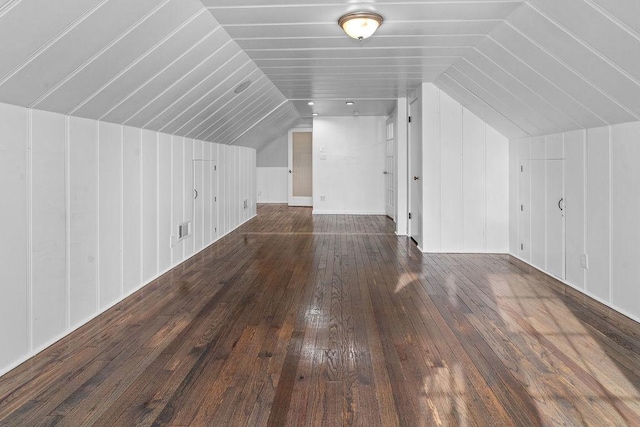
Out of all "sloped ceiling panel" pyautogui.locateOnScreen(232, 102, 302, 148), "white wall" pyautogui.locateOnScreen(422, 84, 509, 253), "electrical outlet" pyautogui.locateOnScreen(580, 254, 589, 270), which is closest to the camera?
"electrical outlet" pyautogui.locateOnScreen(580, 254, 589, 270)

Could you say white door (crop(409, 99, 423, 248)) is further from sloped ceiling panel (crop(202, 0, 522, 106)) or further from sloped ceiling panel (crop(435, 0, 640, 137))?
sloped ceiling panel (crop(435, 0, 640, 137))

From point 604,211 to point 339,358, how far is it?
2501 mm

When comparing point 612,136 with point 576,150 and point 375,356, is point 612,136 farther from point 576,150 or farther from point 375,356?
point 375,356

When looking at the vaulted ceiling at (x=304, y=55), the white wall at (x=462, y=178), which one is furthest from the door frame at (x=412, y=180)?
the vaulted ceiling at (x=304, y=55)

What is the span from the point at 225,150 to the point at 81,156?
422cm

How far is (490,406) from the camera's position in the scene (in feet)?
6.56

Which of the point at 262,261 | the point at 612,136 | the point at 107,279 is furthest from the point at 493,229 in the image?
the point at 107,279

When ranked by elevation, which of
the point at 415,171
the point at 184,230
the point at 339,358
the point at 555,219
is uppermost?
the point at 415,171

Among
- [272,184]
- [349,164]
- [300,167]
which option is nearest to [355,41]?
[349,164]

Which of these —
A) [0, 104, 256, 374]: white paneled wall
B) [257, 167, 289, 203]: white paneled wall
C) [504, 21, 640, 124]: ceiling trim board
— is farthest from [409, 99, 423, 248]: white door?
[257, 167, 289, 203]: white paneled wall

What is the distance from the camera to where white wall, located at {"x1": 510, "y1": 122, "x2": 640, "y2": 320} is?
10.3 feet

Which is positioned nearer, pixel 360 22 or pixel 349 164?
pixel 360 22

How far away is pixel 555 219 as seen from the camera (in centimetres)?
427

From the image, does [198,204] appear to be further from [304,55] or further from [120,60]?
[120,60]
